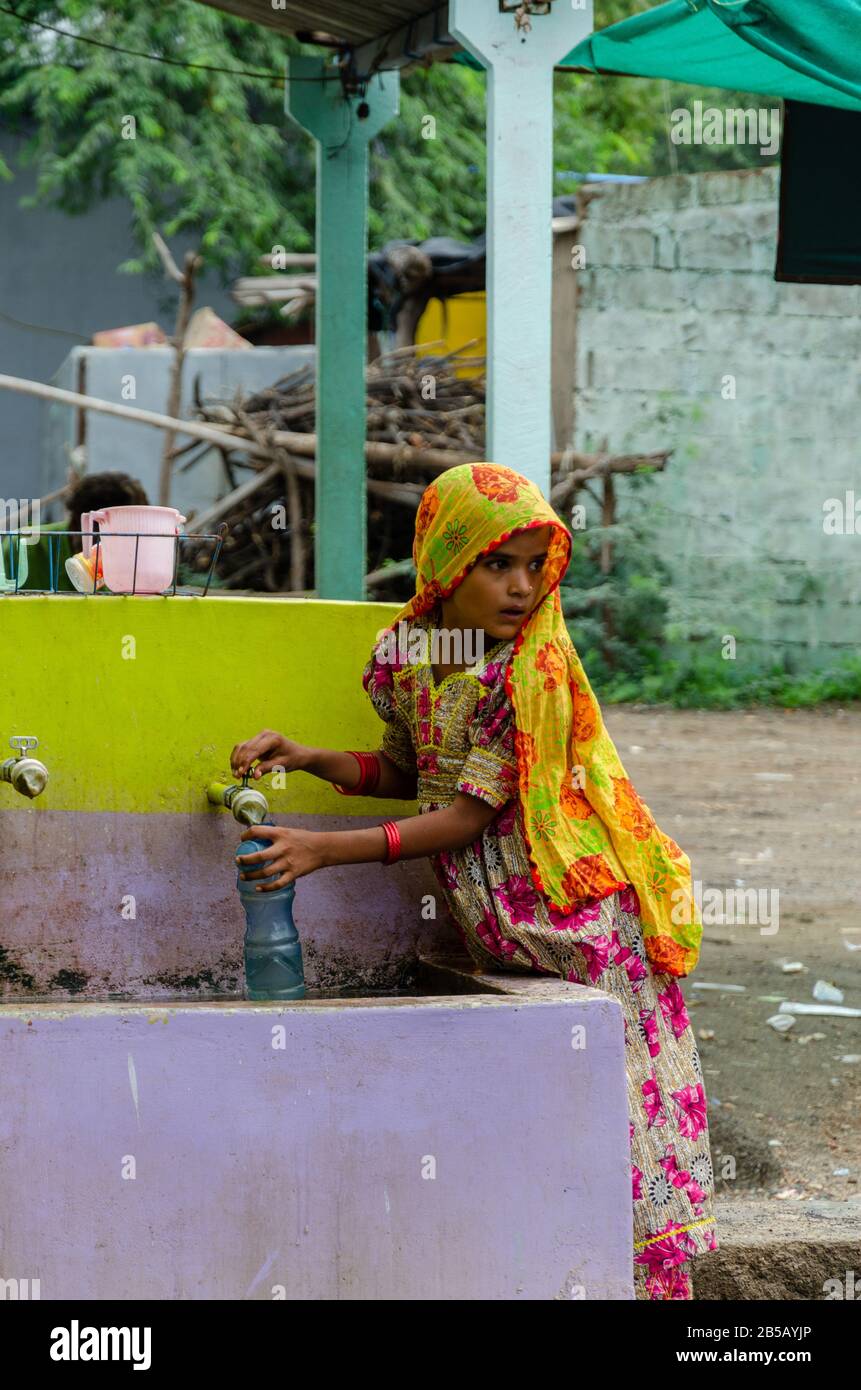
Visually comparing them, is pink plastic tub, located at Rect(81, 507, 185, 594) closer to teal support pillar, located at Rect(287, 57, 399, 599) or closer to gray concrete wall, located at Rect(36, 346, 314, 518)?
teal support pillar, located at Rect(287, 57, 399, 599)

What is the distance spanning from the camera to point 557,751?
2.45m

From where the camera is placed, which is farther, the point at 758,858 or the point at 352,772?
the point at 758,858

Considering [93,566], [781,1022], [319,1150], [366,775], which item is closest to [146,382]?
[781,1022]

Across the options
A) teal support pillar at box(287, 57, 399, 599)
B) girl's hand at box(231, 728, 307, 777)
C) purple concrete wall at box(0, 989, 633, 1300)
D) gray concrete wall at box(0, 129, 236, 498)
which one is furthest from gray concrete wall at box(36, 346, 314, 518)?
purple concrete wall at box(0, 989, 633, 1300)

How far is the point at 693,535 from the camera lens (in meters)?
10.6

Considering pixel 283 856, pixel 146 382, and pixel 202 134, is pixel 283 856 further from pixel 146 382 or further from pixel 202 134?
pixel 202 134

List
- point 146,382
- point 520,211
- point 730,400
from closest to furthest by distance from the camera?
point 520,211, point 730,400, point 146,382

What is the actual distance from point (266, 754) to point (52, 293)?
12620 mm

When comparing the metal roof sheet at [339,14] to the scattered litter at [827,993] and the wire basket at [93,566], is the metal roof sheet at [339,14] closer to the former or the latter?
the wire basket at [93,566]

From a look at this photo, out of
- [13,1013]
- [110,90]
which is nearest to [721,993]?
[13,1013]

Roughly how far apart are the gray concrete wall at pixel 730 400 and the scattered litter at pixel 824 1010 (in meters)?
6.02

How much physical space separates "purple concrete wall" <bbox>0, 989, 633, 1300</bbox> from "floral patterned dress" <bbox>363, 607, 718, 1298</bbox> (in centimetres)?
24

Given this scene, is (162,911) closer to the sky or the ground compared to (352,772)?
closer to the ground

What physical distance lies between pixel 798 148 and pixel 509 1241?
3.51 m
